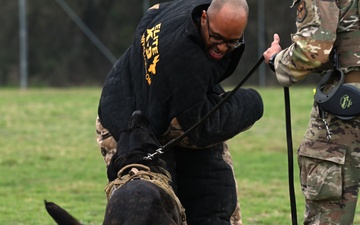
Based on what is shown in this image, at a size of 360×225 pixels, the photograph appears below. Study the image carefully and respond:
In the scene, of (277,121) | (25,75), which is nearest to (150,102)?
(277,121)

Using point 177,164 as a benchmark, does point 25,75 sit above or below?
below

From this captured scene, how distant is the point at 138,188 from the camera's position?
4.20m

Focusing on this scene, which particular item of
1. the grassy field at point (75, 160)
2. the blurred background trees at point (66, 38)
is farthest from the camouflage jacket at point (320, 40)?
the blurred background trees at point (66, 38)

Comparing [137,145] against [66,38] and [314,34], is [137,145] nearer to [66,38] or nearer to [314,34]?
[314,34]

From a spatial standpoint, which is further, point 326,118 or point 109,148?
point 109,148

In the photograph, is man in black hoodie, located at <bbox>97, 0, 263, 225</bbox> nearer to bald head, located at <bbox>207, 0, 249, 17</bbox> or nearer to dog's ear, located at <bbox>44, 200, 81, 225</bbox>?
bald head, located at <bbox>207, 0, 249, 17</bbox>

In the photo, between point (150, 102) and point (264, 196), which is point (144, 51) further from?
point (264, 196)

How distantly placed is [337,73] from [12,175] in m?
6.66

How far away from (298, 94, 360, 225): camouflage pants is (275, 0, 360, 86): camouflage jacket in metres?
0.32

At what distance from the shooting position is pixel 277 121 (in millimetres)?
15148

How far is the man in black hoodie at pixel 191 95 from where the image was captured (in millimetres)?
4539

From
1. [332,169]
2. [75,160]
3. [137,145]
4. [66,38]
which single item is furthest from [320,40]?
[66,38]

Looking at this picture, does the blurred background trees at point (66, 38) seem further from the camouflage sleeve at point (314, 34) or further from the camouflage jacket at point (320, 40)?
the camouflage sleeve at point (314, 34)

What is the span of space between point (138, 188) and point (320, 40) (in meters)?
1.30
